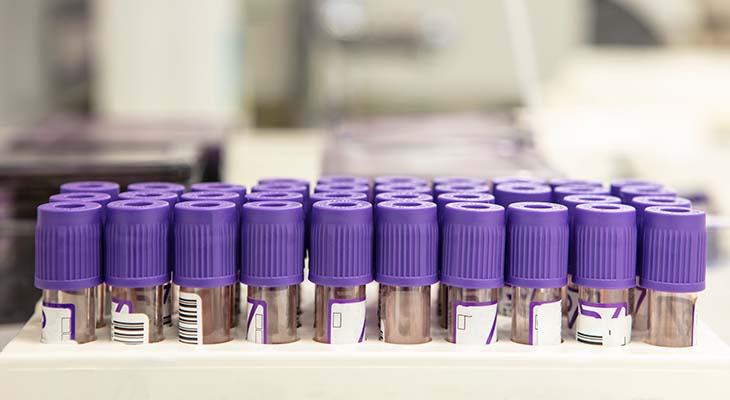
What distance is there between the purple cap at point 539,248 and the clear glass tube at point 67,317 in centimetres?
30

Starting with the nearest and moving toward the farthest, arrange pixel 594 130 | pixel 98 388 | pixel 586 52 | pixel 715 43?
1. pixel 98 388
2. pixel 594 130
3. pixel 586 52
4. pixel 715 43

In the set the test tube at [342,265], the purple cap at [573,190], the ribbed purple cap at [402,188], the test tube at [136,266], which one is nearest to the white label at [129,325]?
the test tube at [136,266]

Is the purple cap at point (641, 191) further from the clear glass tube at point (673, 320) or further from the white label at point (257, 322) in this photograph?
the white label at point (257, 322)

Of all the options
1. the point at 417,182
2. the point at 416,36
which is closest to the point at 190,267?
the point at 417,182

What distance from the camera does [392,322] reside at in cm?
61

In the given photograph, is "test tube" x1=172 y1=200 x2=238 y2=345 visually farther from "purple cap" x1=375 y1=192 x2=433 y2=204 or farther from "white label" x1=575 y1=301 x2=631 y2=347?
"white label" x1=575 y1=301 x2=631 y2=347

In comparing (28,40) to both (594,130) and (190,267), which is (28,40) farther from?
(190,267)

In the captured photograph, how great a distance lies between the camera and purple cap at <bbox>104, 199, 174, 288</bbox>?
59 cm

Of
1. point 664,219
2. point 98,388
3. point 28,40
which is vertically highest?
point 28,40

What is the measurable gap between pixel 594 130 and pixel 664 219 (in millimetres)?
1185

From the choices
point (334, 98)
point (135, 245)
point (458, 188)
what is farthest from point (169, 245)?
point (334, 98)

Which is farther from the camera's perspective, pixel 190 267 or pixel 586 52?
pixel 586 52

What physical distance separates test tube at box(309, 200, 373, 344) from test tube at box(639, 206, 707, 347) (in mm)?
196

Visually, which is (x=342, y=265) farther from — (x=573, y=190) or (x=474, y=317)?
(x=573, y=190)
